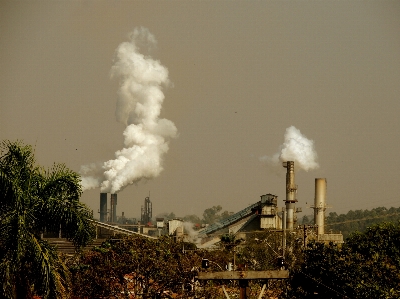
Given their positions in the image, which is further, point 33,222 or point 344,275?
point 344,275

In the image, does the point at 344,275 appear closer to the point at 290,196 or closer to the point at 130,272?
the point at 130,272

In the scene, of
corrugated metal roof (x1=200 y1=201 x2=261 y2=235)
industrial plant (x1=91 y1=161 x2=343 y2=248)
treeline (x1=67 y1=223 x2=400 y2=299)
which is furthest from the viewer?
corrugated metal roof (x1=200 y1=201 x2=261 y2=235)

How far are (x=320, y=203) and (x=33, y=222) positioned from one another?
69.6 meters

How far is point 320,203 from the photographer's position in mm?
85500

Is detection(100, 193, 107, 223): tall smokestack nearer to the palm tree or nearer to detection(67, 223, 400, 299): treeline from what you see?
detection(67, 223, 400, 299): treeline

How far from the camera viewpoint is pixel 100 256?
37.8 metres

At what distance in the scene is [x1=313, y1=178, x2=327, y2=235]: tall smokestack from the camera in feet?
276

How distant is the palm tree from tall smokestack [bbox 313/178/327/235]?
65.8 m

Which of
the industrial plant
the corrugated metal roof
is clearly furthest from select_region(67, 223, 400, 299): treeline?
the corrugated metal roof

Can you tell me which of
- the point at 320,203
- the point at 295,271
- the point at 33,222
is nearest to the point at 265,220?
the point at 320,203

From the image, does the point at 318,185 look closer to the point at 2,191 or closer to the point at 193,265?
the point at 193,265

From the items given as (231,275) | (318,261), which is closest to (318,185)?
(318,261)

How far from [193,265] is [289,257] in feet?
48.8

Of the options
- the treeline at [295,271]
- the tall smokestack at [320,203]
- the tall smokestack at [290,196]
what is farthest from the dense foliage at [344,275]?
the tall smokestack at [320,203]
